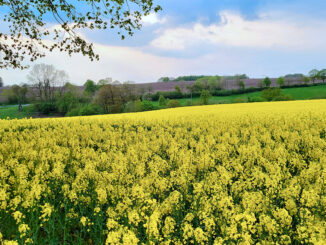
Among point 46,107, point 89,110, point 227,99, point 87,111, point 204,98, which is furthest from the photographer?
point 227,99

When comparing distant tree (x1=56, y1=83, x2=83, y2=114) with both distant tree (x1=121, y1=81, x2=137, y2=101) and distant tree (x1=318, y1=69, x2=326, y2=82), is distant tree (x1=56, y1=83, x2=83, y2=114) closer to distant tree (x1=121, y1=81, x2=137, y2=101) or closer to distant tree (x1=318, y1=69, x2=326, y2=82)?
distant tree (x1=121, y1=81, x2=137, y2=101)

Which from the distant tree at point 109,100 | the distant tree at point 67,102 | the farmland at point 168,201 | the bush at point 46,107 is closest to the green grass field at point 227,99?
the bush at point 46,107

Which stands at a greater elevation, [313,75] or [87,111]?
[313,75]

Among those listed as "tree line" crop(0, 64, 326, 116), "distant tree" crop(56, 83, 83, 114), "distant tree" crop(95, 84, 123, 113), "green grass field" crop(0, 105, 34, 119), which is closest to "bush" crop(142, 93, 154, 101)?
"tree line" crop(0, 64, 326, 116)

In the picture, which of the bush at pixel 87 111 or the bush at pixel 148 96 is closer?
the bush at pixel 87 111

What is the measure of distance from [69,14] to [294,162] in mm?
11840

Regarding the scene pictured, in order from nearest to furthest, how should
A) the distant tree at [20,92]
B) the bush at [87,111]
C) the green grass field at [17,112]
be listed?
the bush at [87,111] → the green grass field at [17,112] → the distant tree at [20,92]

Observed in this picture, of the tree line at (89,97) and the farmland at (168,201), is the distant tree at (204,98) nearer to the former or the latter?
the tree line at (89,97)

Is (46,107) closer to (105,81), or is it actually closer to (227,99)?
(105,81)

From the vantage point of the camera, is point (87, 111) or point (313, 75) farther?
point (313, 75)

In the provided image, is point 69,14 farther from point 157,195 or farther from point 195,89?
point 195,89

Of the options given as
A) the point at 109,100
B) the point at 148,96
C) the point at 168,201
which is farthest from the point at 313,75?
the point at 168,201

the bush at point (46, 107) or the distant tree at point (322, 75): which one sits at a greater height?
the distant tree at point (322, 75)

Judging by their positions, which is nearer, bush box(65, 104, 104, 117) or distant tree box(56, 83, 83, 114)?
bush box(65, 104, 104, 117)
